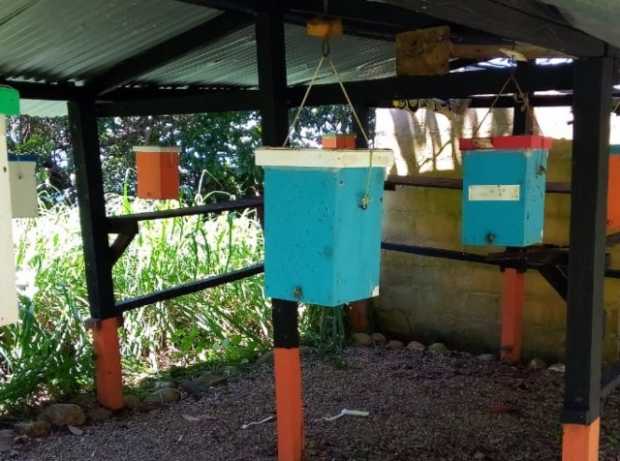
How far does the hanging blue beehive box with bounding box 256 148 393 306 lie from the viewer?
1.62 meters

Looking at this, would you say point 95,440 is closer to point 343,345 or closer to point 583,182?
point 343,345

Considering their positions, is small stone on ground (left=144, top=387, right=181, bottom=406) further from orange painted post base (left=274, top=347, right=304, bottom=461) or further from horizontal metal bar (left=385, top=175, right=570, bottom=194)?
horizontal metal bar (left=385, top=175, right=570, bottom=194)

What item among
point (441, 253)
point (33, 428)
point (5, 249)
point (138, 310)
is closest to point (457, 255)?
point (441, 253)

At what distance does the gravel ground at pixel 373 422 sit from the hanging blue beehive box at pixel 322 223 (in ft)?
5.04

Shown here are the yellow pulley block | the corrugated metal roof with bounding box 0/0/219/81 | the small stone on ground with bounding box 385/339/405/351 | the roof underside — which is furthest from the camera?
the small stone on ground with bounding box 385/339/405/351

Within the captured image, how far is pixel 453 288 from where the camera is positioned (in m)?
4.77

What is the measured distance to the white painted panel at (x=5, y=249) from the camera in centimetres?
121

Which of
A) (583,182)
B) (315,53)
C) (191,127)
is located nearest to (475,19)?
(583,182)

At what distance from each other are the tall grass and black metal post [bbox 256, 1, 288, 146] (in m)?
1.82

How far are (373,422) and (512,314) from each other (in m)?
1.37

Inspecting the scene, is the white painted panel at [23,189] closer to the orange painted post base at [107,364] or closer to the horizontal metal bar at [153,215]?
the horizontal metal bar at [153,215]

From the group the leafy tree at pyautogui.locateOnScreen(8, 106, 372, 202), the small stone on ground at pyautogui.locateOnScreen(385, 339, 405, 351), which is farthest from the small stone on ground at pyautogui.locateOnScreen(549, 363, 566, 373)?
the leafy tree at pyautogui.locateOnScreen(8, 106, 372, 202)

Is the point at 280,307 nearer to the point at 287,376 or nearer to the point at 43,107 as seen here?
the point at 287,376

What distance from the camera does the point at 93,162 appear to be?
3.54m
